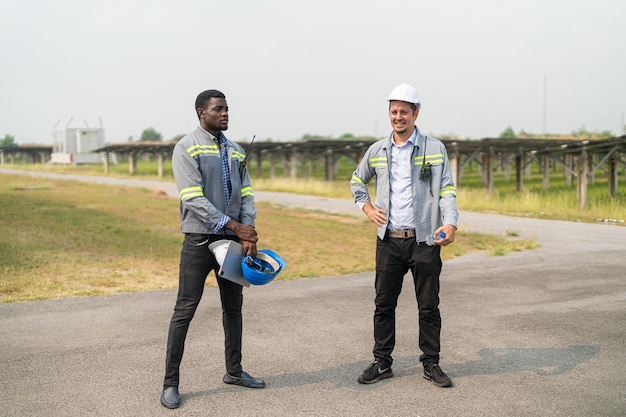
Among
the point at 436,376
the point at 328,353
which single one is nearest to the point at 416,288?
the point at 436,376

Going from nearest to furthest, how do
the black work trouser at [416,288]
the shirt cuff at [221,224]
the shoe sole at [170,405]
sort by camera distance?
the shoe sole at [170,405] → the shirt cuff at [221,224] → the black work trouser at [416,288]

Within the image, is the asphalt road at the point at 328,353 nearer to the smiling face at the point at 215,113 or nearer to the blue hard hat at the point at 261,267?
the blue hard hat at the point at 261,267

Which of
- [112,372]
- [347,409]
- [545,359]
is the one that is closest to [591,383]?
[545,359]

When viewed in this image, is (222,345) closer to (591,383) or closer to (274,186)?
(591,383)

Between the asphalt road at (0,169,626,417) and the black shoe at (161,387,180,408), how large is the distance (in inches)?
2.3

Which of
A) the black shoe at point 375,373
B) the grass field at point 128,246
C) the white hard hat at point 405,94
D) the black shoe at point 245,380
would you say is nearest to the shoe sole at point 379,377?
the black shoe at point 375,373

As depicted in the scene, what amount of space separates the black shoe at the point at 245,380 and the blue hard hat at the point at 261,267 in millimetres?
665

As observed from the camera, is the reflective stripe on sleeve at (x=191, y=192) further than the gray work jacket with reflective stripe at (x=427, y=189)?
No

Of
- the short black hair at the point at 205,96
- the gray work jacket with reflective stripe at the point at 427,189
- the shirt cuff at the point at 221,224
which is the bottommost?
the shirt cuff at the point at 221,224

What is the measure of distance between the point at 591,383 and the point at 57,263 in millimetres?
7933

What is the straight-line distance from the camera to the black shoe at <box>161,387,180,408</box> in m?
4.24

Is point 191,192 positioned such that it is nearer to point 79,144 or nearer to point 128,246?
point 128,246

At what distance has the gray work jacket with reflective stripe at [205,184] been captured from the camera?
433 cm

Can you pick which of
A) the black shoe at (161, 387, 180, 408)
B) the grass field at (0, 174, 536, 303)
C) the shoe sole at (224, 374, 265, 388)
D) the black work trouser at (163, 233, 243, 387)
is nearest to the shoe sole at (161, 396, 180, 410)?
the black shoe at (161, 387, 180, 408)
